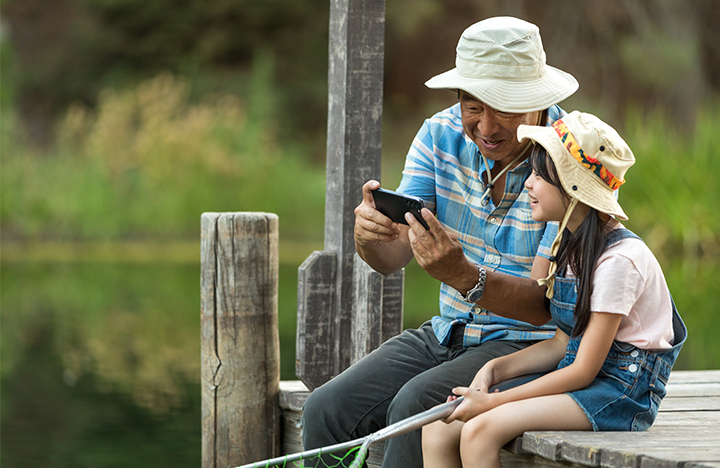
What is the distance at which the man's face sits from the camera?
73.6 inches

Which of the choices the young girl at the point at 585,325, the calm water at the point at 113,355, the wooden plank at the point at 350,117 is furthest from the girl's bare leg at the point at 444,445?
the calm water at the point at 113,355

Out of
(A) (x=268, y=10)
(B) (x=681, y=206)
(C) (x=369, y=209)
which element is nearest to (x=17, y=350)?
(C) (x=369, y=209)

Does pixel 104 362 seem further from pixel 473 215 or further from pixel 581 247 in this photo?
pixel 581 247

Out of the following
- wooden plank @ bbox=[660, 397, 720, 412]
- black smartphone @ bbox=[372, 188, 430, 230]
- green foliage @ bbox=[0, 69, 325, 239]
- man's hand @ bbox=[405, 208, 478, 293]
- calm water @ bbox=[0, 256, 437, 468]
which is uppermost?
black smartphone @ bbox=[372, 188, 430, 230]

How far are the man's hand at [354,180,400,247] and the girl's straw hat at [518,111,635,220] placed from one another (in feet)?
1.15

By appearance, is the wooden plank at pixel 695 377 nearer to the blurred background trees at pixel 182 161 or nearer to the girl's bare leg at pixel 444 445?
the girl's bare leg at pixel 444 445

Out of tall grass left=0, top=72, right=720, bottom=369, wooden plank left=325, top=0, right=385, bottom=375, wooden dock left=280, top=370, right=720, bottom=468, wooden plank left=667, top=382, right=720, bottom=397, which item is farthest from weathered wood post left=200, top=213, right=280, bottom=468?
tall grass left=0, top=72, right=720, bottom=369

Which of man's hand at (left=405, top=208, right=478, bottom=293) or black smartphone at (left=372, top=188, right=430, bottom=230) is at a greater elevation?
black smartphone at (left=372, top=188, right=430, bottom=230)

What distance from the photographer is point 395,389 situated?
1927 millimetres

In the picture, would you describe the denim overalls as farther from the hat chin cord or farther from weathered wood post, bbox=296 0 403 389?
weathered wood post, bbox=296 0 403 389

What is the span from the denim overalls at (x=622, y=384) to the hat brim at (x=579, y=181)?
67 mm

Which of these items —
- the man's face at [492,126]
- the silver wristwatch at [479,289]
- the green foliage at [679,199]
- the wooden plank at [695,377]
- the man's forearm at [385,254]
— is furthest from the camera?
the green foliage at [679,199]

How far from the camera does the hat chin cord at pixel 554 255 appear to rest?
171 centimetres

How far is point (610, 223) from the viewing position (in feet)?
5.76
